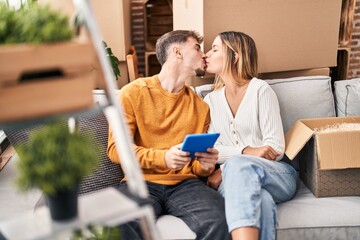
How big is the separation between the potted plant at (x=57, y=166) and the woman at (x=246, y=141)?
2.67 feet

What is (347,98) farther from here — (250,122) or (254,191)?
(254,191)

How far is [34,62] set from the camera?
0.77 meters

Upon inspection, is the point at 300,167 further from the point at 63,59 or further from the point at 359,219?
the point at 63,59

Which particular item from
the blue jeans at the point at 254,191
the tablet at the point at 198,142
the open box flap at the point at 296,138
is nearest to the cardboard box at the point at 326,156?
the open box flap at the point at 296,138

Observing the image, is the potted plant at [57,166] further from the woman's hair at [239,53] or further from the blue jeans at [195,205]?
the woman's hair at [239,53]

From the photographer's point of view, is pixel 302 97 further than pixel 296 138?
Yes

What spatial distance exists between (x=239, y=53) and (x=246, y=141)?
0.39m

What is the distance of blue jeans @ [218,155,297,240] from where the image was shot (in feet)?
5.11

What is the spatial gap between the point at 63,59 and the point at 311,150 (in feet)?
4.17

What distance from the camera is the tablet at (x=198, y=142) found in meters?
1.50

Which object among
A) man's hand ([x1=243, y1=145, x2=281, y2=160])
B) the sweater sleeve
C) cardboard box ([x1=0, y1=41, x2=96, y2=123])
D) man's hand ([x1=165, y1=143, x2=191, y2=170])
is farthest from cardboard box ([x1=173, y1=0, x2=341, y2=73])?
cardboard box ([x1=0, y1=41, x2=96, y2=123])

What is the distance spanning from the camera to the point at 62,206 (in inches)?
33.9

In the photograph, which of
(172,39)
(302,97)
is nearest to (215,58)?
(172,39)

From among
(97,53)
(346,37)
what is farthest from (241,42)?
(346,37)
